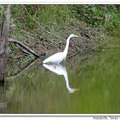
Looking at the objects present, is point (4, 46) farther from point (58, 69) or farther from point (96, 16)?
point (96, 16)

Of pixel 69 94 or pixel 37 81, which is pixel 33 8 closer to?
pixel 37 81

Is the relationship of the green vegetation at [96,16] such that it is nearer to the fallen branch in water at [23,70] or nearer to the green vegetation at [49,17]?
the green vegetation at [49,17]

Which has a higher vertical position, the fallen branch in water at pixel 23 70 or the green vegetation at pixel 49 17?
the green vegetation at pixel 49 17

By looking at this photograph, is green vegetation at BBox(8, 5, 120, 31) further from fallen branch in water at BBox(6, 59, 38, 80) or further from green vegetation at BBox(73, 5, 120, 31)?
fallen branch in water at BBox(6, 59, 38, 80)

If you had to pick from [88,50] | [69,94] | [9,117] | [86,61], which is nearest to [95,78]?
[69,94]

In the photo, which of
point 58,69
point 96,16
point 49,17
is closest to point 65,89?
point 58,69

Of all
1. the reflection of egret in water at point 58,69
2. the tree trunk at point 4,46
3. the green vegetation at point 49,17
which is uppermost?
the green vegetation at point 49,17

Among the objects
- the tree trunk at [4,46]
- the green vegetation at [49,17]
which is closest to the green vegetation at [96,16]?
the green vegetation at [49,17]

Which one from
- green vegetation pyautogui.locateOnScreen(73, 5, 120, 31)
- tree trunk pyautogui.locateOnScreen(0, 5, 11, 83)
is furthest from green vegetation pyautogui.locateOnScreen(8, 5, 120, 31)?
tree trunk pyautogui.locateOnScreen(0, 5, 11, 83)

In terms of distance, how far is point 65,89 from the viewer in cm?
402

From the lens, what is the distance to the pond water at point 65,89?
3430 millimetres

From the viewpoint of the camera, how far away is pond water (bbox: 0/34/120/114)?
3430mm

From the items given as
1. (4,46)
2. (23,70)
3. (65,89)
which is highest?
(4,46)

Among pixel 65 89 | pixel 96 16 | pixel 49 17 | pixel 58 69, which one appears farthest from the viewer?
pixel 96 16
